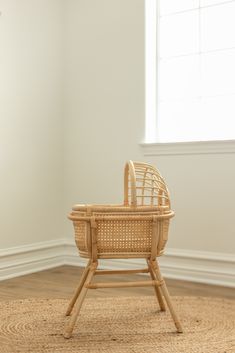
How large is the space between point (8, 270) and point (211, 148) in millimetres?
1494

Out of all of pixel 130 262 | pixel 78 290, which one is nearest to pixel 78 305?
pixel 78 290

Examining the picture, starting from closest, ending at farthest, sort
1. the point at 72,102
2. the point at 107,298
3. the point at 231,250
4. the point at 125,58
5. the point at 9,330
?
the point at 9,330 → the point at 107,298 → the point at 231,250 → the point at 125,58 → the point at 72,102

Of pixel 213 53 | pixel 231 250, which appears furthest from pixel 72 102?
pixel 231 250

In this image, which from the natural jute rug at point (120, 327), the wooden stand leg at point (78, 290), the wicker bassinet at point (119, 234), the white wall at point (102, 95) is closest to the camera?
the natural jute rug at point (120, 327)

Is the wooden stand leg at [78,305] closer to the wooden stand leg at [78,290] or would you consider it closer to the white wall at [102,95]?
the wooden stand leg at [78,290]

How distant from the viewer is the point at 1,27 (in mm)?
2971

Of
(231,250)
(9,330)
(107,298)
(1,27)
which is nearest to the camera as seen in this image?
(9,330)

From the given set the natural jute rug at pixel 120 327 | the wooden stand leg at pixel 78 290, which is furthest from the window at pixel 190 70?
the wooden stand leg at pixel 78 290

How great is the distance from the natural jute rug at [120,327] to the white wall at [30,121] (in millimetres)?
908

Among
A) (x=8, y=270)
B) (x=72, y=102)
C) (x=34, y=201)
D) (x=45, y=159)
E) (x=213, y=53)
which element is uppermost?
(x=213, y=53)

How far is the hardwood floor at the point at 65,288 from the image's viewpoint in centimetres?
250

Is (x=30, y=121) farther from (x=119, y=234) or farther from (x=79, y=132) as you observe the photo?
(x=119, y=234)

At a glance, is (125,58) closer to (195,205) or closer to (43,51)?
(43,51)

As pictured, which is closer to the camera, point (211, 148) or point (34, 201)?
point (211, 148)
